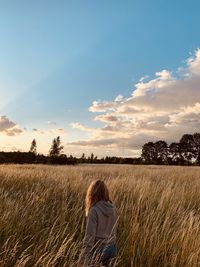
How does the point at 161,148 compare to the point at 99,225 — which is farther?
the point at 161,148

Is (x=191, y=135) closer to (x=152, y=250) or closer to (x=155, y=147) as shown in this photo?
(x=155, y=147)

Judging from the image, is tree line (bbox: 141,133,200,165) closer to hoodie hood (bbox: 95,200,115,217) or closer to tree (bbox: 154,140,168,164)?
tree (bbox: 154,140,168,164)

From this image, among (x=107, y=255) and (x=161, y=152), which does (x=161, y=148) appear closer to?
(x=161, y=152)

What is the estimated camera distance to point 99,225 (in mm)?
3826

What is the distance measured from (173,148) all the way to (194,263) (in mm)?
78440

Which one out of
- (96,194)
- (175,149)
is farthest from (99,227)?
(175,149)

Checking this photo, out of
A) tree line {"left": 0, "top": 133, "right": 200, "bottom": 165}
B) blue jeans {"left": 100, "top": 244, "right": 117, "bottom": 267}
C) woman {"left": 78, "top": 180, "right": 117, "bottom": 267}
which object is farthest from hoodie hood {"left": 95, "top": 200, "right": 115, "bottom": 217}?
tree line {"left": 0, "top": 133, "right": 200, "bottom": 165}

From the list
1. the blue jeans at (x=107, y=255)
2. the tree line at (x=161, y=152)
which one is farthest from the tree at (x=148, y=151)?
the blue jeans at (x=107, y=255)

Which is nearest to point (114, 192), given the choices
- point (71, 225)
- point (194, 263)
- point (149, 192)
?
point (149, 192)

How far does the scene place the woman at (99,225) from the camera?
377 cm

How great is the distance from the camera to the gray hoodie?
376 centimetres

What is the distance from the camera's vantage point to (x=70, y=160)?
5838cm

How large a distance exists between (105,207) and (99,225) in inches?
6.7

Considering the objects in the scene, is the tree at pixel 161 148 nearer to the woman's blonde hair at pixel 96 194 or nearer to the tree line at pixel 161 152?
the tree line at pixel 161 152
